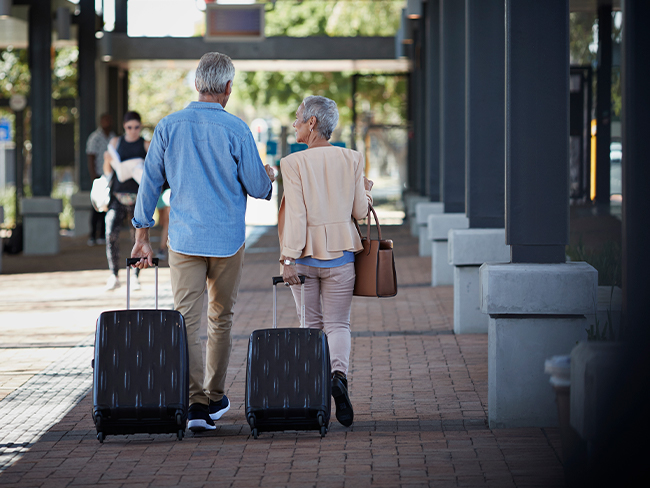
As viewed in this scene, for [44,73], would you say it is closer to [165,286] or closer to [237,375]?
[165,286]

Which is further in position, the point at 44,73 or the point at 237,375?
the point at 44,73

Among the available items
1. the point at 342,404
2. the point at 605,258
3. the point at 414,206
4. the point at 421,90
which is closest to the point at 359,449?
the point at 342,404

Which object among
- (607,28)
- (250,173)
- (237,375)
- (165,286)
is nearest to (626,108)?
(250,173)

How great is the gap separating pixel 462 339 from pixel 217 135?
3754 millimetres

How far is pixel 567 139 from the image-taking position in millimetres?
5211

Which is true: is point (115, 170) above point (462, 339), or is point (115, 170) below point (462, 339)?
above

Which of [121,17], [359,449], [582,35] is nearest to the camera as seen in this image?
[359,449]

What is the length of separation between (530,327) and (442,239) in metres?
5.62

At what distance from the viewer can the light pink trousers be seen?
5.14m

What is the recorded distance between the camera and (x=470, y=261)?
26.3 feet

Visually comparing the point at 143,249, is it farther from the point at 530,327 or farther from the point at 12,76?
the point at 12,76

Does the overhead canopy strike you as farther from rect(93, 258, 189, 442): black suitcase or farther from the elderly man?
rect(93, 258, 189, 442): black suitcase

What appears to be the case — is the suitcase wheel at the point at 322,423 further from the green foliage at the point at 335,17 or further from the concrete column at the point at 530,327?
the green foliage at the point at 335,17

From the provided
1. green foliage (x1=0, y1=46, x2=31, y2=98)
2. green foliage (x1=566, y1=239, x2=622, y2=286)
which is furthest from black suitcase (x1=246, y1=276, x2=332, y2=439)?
green foliage (x1=0, y1=46, x2=31, y2=98)
